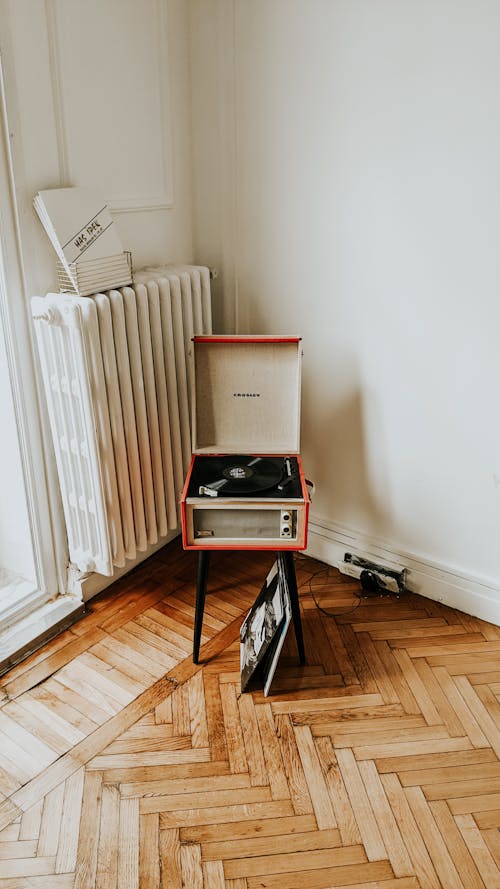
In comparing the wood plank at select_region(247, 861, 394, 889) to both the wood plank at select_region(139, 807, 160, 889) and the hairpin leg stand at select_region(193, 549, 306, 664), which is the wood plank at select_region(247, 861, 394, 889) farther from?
the hairpin leg stand at select_region(193, 549, 306, 664)

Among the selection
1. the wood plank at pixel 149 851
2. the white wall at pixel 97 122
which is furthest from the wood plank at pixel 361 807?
the white wall at pixel 97 122

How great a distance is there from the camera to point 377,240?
7.24 ft

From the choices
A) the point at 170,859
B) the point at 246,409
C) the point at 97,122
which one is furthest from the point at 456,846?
the point at 97,122

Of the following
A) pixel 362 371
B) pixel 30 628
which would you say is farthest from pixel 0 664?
pixel 362 371

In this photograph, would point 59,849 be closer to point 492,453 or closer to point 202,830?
point 202,830

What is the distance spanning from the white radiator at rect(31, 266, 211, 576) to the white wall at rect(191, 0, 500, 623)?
39 centimetres

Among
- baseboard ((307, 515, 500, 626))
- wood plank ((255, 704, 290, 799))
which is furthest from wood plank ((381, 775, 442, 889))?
baseboard ((307, 515, 500, 626))

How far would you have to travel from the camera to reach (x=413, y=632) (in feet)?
7.54

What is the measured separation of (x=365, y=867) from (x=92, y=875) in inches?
23.9

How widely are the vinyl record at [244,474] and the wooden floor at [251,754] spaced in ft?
1.88

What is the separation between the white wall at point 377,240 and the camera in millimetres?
1982

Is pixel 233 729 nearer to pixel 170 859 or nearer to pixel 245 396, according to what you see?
Answer: pixel 170 859

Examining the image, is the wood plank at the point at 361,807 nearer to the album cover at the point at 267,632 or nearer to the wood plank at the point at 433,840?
the wood plank at the point at 433,840

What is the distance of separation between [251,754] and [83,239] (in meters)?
1.52
